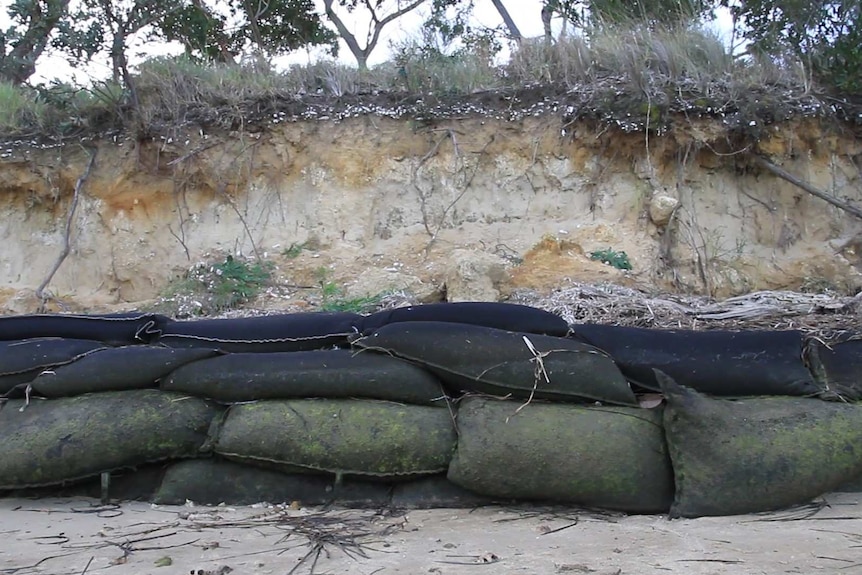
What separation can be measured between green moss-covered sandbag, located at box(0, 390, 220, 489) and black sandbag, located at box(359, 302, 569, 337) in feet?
2.44

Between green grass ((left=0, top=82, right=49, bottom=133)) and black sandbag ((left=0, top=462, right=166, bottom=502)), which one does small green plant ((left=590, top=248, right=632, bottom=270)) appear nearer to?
black sandbag ((left=0, top=462, right=166, bottom=502))

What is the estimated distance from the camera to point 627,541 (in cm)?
229

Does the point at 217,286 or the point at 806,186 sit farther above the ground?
the point at 806,186

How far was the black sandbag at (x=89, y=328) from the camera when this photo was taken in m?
3.30

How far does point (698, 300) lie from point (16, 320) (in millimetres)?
3297

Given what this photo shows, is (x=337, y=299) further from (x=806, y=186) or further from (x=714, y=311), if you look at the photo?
(x=806, y=186)

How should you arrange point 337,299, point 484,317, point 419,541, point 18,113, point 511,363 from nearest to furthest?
point 419,541
point 511,363
point 484,317
point 337,299
point 18,113

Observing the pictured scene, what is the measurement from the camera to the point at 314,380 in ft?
9.68

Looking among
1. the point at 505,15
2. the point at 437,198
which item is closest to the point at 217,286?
the point at 437,198

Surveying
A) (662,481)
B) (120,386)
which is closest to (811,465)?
(662,481)

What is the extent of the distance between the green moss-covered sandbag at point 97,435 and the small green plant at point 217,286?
93.5 inches

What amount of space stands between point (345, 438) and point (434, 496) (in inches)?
14.6

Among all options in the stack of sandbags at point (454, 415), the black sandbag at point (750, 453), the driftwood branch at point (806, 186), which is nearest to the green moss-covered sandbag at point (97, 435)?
the stack of sandbags at point (454, 415)

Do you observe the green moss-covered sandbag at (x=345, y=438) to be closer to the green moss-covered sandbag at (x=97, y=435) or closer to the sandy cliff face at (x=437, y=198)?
the green moss-covered sandbag at (x=97, y=435)
